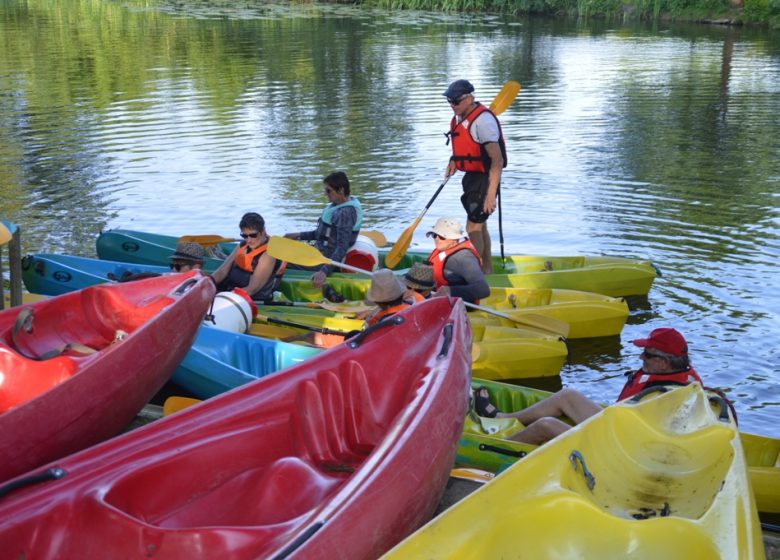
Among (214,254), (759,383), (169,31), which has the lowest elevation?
(759,383)

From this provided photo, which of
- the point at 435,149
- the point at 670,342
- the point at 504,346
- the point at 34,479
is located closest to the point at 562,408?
the point at 670,342

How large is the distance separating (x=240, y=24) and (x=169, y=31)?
9.72 ft

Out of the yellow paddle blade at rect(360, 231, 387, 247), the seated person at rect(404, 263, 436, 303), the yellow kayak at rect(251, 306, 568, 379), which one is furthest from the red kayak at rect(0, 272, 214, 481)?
the yellow paddle blade at rect(360, 231, 387, 247)

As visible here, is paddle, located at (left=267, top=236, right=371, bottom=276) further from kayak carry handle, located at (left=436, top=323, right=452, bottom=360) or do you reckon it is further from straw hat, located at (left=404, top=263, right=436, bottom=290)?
kayak carry handle, located at (left=436, top=323, right=452, bottom=360)

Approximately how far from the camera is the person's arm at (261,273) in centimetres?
739

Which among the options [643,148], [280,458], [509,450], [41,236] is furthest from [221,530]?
[643,148]

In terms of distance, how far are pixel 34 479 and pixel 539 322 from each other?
14.0 ft

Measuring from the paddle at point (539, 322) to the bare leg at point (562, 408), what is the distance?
5.42ft

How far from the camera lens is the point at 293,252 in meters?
7.23

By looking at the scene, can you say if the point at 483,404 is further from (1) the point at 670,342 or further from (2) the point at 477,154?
(2) the point at 477,154

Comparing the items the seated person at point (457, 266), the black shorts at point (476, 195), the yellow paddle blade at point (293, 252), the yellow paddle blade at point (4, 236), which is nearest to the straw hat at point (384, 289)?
the seated person at point (457, 266)

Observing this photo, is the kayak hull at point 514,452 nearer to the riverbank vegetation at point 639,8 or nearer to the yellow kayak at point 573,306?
the yellow kayak at point 573,306

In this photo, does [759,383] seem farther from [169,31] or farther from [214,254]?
[169,31]

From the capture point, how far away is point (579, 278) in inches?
324
